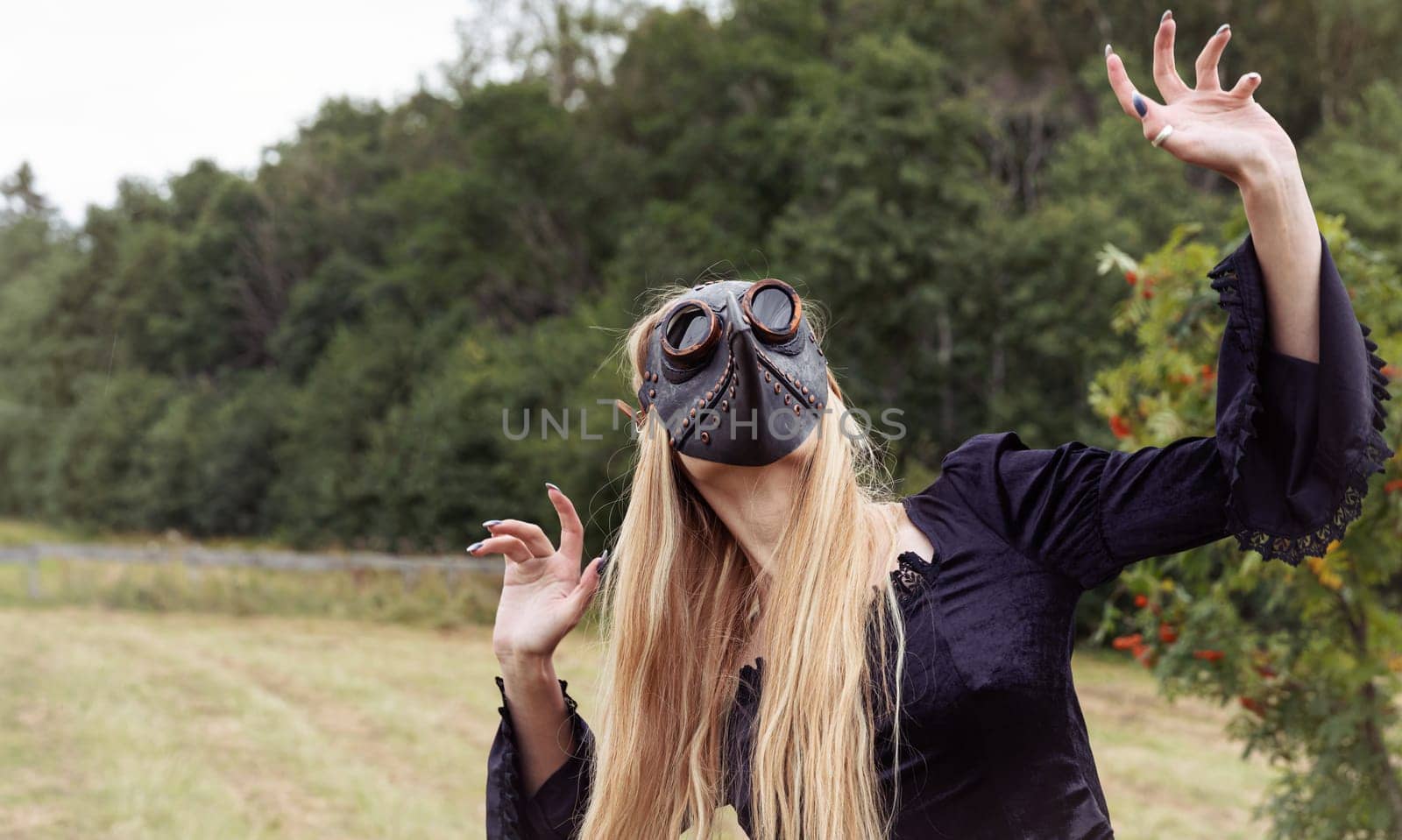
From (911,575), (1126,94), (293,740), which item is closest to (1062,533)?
(911,575)

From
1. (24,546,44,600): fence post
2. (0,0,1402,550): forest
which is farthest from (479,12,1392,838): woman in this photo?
(24,546,44,600): fence post

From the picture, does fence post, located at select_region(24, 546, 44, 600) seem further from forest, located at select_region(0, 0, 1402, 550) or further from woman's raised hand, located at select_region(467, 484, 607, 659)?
woman's raised hand, located at select_region(467, 484, 607, 659)

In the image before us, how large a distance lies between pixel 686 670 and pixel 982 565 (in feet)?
1.74

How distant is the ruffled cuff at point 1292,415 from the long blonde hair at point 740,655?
1.69ft

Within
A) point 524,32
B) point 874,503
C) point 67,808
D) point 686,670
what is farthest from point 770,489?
point 524,32

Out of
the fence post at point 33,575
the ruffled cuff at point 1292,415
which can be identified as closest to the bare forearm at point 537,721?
the ruffled cuff at point 1292,415

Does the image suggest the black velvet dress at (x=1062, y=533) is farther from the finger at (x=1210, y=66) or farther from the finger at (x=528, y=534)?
the finger at (x=528, y=534)

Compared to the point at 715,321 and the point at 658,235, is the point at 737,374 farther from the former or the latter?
the point at 658,235

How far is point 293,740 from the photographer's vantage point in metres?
8.94

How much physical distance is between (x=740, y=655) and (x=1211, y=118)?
1.07 metres

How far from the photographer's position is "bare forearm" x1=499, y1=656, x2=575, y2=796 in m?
2.10

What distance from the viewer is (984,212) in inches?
726

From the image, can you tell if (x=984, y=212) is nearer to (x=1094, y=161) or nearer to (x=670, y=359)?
(x=1094, y=161)

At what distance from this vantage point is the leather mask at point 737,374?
1943mm
